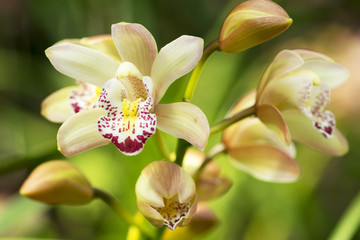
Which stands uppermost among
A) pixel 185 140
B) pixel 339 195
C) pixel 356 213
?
pixel 185 140

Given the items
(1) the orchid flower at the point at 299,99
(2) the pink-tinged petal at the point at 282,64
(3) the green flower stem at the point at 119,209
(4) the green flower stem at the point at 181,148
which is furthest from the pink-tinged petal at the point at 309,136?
(3) the green flower stem at the point at 119,209

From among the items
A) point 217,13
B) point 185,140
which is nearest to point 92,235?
point 185,140

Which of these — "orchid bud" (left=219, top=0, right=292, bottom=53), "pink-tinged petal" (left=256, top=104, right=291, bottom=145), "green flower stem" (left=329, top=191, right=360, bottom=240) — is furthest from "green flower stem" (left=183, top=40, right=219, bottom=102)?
"green flower stem" (left=329, top=191, right=360, bottom=240)

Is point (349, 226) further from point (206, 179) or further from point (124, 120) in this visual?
point (124, 120)

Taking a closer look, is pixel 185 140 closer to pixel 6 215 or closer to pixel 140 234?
pixel 140 234

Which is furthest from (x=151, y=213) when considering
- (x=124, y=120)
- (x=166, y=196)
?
(x=124, y=120)

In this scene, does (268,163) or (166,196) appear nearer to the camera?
(166,196)
